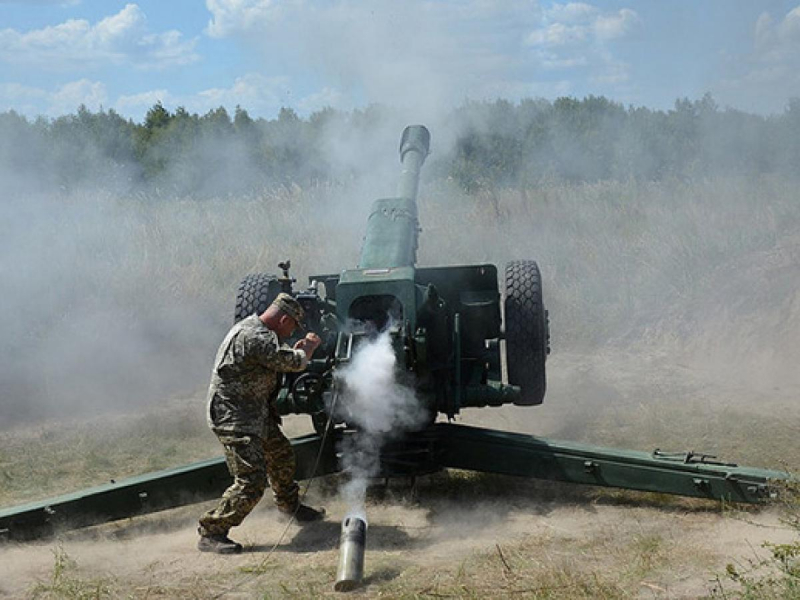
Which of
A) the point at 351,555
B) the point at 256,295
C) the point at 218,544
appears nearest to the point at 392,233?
the point at 256,295

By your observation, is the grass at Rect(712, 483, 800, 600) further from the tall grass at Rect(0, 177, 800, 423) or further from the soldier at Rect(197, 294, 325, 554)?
the tall grass at Rect(0, 177, 800, 423)

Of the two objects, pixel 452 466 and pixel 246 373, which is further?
pixel 452 466

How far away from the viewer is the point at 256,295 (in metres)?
7.65

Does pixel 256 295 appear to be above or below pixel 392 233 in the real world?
below

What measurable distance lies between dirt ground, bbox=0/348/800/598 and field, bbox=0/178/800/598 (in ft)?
0.07

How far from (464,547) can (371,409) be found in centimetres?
111

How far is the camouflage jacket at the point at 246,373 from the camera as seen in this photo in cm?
604

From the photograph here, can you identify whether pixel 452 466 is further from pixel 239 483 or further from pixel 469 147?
pixel 469 147

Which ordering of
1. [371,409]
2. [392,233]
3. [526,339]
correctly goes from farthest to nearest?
[392,233]
[526,339]
[371,409]

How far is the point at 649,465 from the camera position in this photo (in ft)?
20.7

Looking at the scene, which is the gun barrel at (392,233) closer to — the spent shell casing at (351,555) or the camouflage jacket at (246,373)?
the camouflage jacket at (246,373)

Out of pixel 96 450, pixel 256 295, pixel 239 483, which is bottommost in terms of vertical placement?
pixel 96 450

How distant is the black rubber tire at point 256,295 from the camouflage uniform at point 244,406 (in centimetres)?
143

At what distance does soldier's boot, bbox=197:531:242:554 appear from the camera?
6055 millimetres
